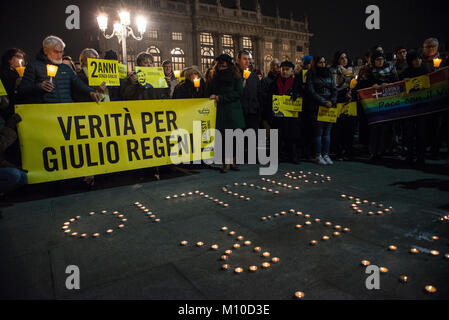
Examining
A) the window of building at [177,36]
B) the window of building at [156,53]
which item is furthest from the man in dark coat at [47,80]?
the window of building at [177,36]

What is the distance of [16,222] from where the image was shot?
3.67 metres

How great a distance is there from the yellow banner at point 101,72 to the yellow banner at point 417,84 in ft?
19.8

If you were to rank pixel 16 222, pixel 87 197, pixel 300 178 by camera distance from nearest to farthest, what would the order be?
pixel 16 222 → pixel 87 197 → pixel 300 178

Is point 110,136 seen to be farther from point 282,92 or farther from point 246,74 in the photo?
point 282,92

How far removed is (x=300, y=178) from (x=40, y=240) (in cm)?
405

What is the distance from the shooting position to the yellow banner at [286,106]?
680cm

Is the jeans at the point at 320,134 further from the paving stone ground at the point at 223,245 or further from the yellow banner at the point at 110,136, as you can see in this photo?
the yellow banner at the point at 110,136

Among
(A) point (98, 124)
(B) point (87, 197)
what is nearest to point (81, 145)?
(A) point (98, 124)

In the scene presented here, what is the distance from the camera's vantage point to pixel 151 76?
6.18m

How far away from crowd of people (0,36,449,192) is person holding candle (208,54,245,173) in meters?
0.02

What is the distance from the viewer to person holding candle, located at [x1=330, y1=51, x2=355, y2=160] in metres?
7.20

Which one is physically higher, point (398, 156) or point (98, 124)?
point (98, 124)

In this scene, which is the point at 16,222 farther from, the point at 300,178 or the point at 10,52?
the point at 300,178

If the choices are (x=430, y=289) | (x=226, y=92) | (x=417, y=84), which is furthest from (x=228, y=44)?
(x=430, y=289)
